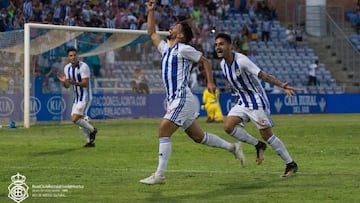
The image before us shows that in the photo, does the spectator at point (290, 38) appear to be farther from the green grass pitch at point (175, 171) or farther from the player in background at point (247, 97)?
the player in background at point (247, 97)

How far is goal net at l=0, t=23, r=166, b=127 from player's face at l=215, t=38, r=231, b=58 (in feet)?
59.2

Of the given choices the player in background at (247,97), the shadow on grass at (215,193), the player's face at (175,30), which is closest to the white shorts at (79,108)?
the player in background at (247,97)

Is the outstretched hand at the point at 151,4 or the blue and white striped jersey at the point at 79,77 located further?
the blue and white striped jersey at the point at 79,77

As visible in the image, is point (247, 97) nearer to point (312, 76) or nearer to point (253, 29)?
point (312, 76)

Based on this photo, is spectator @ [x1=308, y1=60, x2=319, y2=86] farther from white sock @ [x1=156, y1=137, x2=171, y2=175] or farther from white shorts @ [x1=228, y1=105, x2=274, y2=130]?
white sock @ [x1=156, y1=137, x2=171, y2=175]

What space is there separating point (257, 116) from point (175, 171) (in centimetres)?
171

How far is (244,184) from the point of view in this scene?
13859 millimetres

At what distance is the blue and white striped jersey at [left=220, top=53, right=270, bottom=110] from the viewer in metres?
15.2

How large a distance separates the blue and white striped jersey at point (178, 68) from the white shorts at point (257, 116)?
1.77m

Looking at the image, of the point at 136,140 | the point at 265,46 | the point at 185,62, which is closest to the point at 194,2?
the point at 265,46

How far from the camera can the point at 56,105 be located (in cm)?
3569

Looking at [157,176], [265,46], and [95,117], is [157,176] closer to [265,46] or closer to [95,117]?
[95,117]

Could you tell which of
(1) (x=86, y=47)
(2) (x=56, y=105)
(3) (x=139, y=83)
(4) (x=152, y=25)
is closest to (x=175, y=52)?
→ (4) (x=152, y=25)

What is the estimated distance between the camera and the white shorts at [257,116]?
15.3 m
